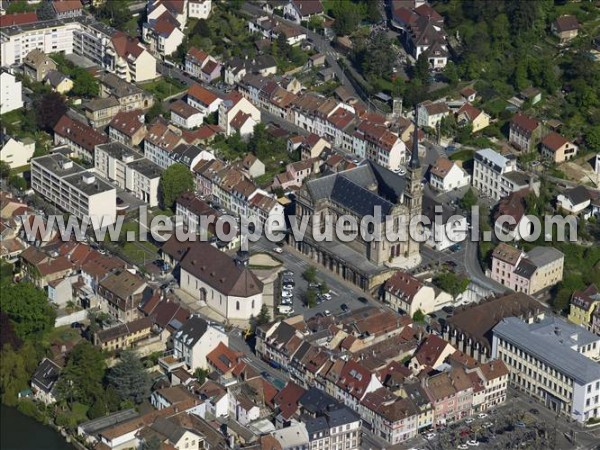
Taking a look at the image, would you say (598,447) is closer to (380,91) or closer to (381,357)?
(381,357)

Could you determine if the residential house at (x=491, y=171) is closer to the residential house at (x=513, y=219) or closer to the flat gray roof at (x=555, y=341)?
the residential house at (x=513, y=219)

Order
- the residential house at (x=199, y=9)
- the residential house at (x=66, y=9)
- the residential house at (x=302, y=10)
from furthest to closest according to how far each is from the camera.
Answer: the residential house at (x=199, y=9), the residential house at (x=302, y=10), the residential house at (x=66, y=9)

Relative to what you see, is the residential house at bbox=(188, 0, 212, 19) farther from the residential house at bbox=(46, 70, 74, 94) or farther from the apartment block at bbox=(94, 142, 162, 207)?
the apartment block at bbox=(94, 142, 162, 207)

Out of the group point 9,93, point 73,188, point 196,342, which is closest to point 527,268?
point 196,342

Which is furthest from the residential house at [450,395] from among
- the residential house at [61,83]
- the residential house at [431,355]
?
the residential house at [61,83]

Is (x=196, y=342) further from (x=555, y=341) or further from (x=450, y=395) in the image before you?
(x=555, y=341)

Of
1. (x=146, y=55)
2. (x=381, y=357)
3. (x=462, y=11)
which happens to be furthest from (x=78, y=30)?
(x=381, y=357)
